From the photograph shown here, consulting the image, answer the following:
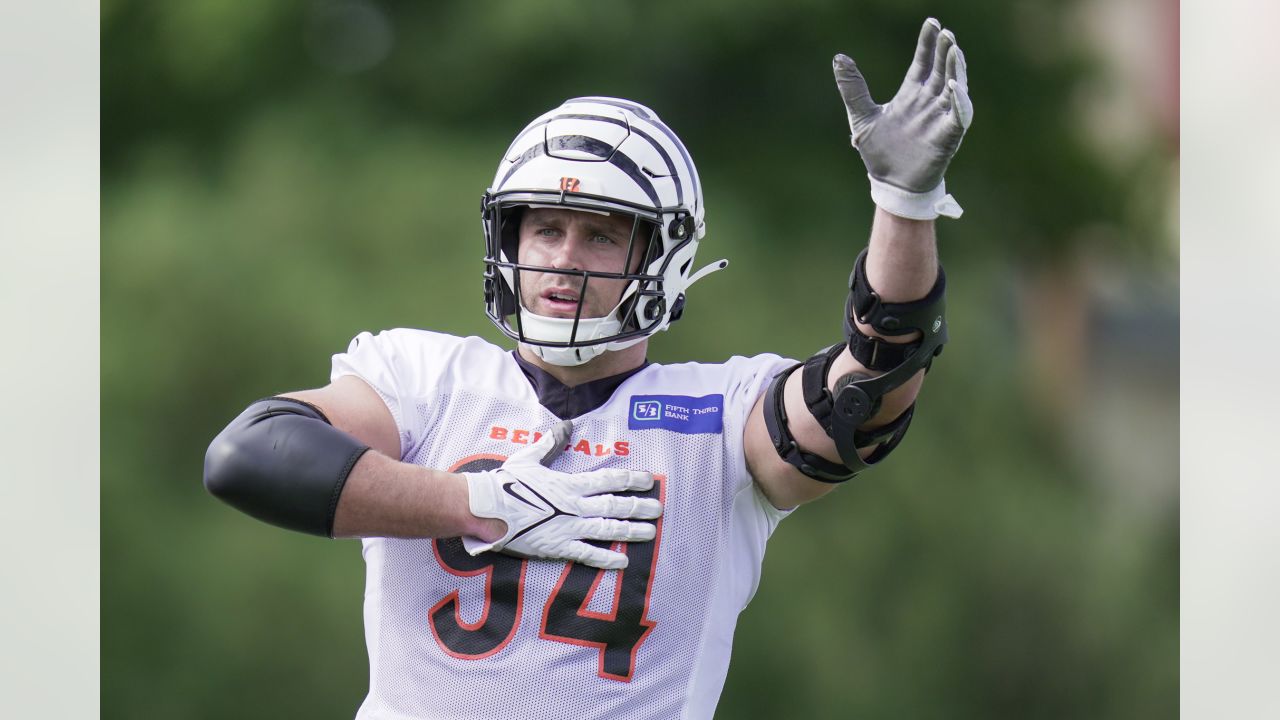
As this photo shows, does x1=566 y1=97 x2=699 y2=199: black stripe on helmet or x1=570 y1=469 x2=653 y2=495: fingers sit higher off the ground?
x1=566 y1=97 x2=699 y2=199: black stripe on helmet

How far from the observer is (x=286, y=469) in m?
1.79

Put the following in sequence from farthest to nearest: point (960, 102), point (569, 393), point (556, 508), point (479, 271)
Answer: point (479, 271)
point (569, 393)
point (556, 508)
point (960, 102)

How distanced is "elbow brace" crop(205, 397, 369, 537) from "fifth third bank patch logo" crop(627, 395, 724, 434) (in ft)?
1.63

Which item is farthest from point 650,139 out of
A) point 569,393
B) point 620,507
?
point 620,507

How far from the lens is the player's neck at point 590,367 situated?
7.09 ft

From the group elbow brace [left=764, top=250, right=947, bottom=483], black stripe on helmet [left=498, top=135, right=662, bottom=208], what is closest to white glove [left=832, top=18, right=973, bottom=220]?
elbow brace [left=764, top=250, right=947, bottom=483]

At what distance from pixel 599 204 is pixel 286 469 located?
69cm

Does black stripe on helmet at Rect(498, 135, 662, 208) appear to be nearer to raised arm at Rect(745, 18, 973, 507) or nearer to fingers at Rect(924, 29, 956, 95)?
raised arm at Rect(745, 18, 973, 507)

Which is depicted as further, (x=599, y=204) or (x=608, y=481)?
(x=599, y=204)

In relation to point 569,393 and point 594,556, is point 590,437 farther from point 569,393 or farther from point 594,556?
point 594,556

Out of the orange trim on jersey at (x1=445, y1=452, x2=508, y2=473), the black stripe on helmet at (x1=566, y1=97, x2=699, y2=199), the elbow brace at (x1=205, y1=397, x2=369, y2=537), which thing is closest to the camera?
A: the elbow brace at (x1=205, y1=397, x2=369, y2=537)

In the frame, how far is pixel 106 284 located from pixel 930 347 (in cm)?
363

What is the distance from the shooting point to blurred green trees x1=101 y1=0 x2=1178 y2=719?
4227 mm

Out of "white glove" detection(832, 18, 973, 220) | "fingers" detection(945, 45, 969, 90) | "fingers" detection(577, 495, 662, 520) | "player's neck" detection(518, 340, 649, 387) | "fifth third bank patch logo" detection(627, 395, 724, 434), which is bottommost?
"fingers" detection(577, 495, 662, 520)
